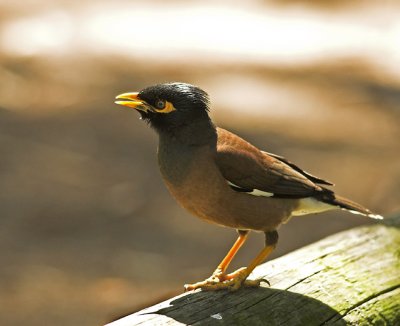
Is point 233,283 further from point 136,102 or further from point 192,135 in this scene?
point 136,102

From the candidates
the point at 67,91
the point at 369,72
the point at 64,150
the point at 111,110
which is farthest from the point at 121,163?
the point at 369,72

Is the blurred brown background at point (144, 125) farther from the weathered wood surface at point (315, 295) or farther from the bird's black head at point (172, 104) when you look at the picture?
the weathered wood surface at point (315, 295)

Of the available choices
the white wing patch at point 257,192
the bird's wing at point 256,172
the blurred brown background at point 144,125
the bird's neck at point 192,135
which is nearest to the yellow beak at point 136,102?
the bird's neck at point 192,135

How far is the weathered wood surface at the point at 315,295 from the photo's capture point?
3.95m

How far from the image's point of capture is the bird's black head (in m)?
4.89

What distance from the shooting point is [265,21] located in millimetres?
17656

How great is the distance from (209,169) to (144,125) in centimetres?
769

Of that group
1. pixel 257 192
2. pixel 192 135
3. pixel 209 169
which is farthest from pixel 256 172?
pixel 192 135

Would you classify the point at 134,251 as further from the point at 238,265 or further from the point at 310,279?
the point at 310,279

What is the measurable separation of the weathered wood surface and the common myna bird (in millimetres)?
422

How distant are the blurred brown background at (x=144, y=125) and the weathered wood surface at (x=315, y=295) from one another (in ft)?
12.9

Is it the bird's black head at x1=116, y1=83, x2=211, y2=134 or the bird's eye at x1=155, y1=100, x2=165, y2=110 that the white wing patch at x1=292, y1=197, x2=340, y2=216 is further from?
the bird's eye at x1=155, y1=100, x2=165, y2=110

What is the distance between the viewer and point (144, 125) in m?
12.6

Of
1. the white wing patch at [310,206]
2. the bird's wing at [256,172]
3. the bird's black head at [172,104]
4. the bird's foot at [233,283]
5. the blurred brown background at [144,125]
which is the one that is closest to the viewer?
the bird's foot at [233,283]
